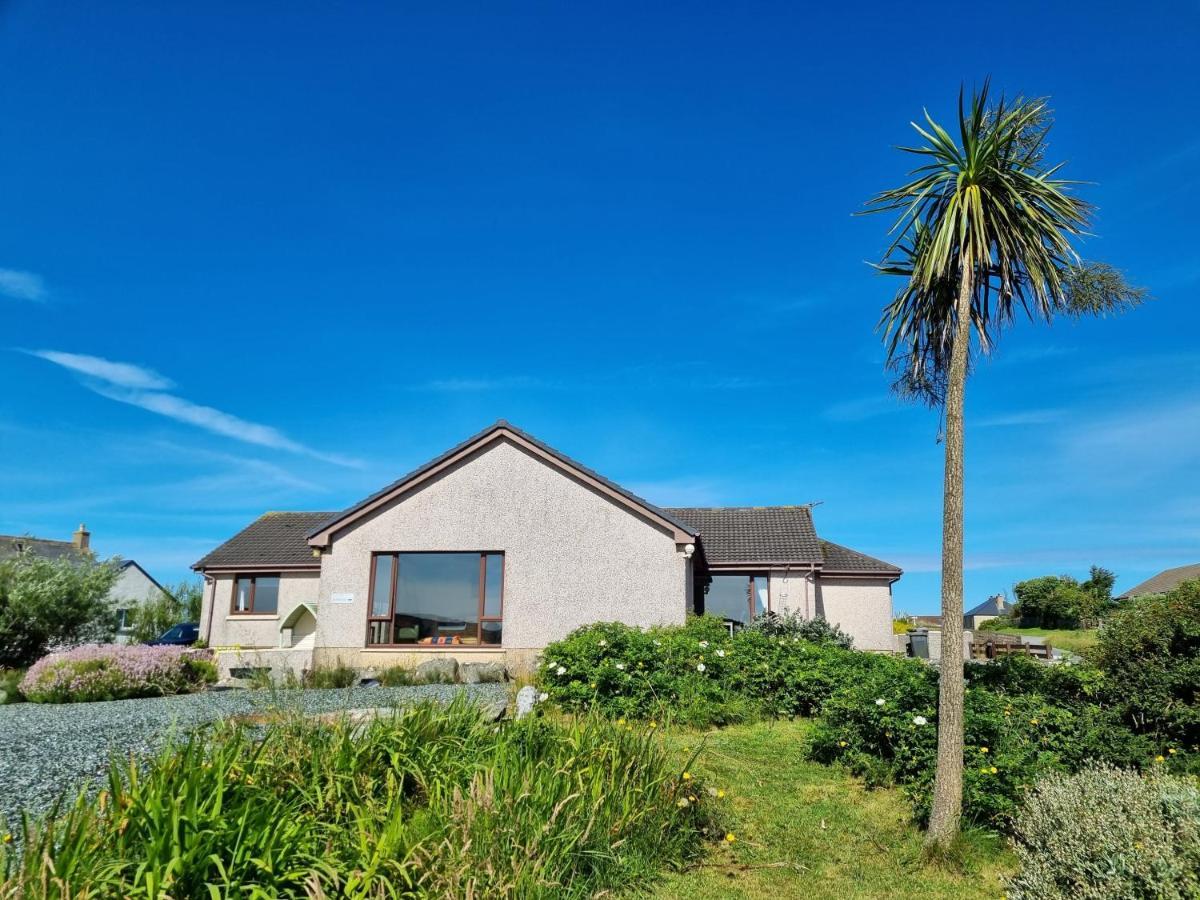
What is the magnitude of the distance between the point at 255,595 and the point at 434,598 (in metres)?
10.9

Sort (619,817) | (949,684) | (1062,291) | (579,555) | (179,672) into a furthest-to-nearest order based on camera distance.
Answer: (579,555) < (179,672) < (1062,291) < (949,684) < (619,817)

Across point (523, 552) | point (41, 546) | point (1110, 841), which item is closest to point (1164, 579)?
point (523, 552)

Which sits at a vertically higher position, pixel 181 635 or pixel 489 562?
pixel 489 562

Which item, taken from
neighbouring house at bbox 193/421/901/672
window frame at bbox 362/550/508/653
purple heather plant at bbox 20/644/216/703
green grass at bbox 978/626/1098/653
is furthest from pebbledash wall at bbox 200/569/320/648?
green grass at bbox 978/626/1098/653

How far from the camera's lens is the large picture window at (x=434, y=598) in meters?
18.1

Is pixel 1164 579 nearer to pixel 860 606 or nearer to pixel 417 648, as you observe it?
pixel 860 606

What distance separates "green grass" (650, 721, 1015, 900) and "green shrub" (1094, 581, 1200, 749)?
2.84 metres

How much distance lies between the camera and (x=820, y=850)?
6625 mm

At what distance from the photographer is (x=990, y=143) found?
6.90 m

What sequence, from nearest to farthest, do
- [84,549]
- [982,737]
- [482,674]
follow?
[982,737] → [482,674] → [84,549]

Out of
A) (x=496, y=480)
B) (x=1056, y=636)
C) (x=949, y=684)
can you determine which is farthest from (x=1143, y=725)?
(x=1056, y=636)

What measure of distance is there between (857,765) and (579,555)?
9724 mm

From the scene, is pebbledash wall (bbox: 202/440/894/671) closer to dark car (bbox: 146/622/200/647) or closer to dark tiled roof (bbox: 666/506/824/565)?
dark tiled roof (bbox: 666/506/824/565)

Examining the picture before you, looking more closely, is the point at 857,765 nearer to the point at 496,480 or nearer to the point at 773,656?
the point at 773,656
